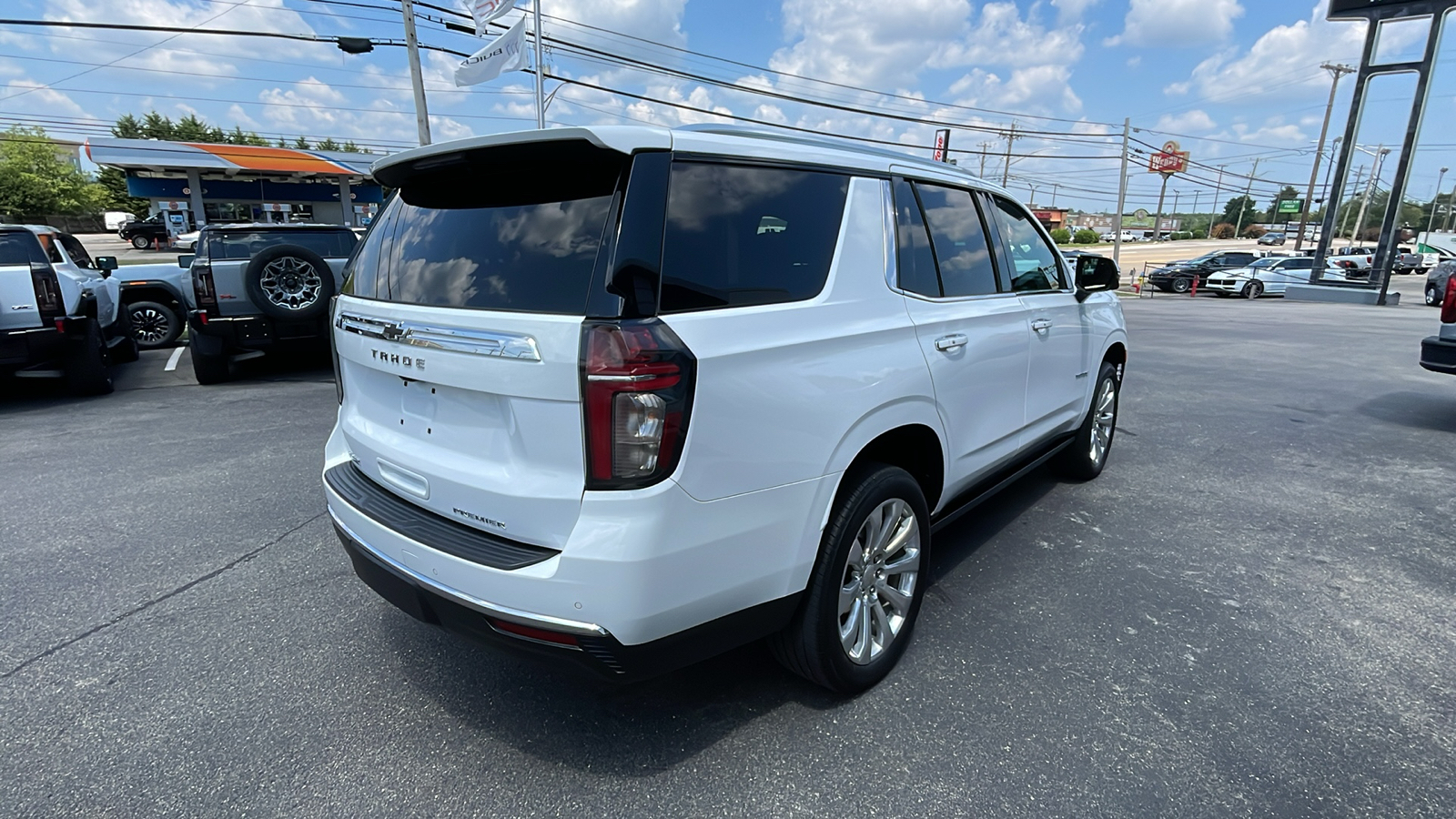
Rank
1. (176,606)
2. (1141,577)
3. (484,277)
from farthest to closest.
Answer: (1141,577)
(176,606)
(484,277)

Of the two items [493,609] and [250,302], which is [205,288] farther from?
[493,609]

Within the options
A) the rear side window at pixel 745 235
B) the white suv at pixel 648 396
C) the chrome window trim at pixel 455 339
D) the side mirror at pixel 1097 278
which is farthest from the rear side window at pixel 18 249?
the side mirror at pixel 1097 278

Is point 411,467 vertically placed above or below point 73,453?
above

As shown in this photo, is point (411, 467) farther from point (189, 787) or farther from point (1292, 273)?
point (1292, 273)

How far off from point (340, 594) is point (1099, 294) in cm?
456

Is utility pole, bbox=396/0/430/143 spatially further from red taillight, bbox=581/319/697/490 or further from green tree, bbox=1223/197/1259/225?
green tree, bbox=1223/197/1259/225

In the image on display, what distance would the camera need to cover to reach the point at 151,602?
3.23 m

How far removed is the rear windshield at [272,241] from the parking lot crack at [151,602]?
220 inches

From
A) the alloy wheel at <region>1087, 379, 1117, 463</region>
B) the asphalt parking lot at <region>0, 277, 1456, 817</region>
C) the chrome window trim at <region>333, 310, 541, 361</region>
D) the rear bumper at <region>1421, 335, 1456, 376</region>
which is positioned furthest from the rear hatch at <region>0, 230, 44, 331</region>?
the rear bumper at <region>1421, 335, 1456, 376</region>

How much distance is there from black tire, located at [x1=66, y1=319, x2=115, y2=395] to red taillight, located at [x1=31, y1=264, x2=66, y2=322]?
0.44 meters

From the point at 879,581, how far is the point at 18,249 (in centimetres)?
863

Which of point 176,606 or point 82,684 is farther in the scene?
point 176,606

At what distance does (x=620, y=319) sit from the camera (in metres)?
1.83

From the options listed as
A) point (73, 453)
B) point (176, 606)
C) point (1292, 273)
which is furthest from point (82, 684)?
point (1292, 273)
